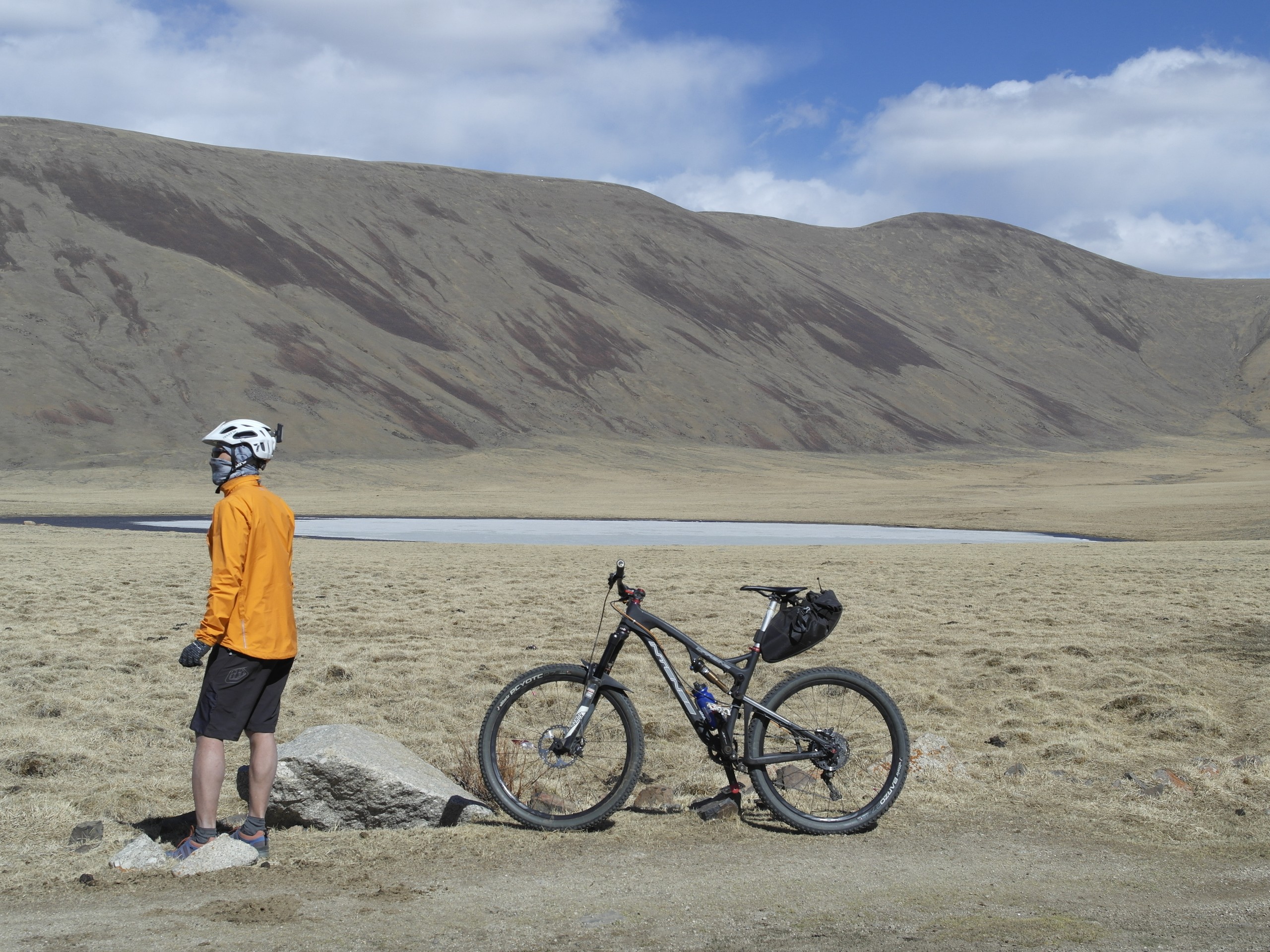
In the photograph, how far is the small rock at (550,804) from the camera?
21.1 feet

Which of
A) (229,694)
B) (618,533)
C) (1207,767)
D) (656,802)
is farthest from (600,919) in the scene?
(618,533)

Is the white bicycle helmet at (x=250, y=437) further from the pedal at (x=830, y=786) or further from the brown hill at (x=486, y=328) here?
the brown hill at (x=486, y=328)

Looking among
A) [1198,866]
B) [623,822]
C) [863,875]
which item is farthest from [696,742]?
[1198,866]

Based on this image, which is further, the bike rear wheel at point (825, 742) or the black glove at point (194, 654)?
the bike rear wheel at point (825, 742)

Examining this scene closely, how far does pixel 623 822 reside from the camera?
6.38 m

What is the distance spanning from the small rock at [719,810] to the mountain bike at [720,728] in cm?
6

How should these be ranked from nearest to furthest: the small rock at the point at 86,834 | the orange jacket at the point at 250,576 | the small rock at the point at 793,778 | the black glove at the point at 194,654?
1. the black glove at the point at 194,654
2. the orange jacket at the point at 250,576
3. the small rock at the point at 86,834
4. the small rock at the point at 793,778

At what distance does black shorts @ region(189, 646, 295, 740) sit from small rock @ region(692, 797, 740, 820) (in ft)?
8.12

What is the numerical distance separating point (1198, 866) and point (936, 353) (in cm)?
13786

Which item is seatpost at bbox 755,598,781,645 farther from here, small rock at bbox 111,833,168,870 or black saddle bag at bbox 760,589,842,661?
small rock at bbox 111,833,168,870

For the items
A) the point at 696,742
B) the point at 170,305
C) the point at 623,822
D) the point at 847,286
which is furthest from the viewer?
the point at 847,286

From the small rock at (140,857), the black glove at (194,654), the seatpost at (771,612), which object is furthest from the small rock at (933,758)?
the small rock at (140,857)

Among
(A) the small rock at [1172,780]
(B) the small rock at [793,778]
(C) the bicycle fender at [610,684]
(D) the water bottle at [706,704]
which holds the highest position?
(C) the bicycle fender at [610,684]

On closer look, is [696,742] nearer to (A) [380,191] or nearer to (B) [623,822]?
(B) [623,822]
